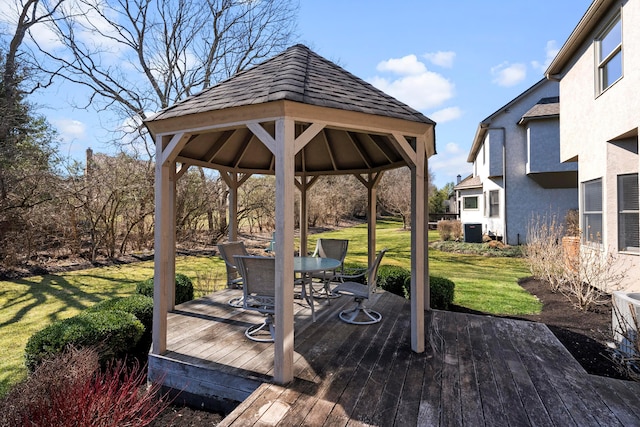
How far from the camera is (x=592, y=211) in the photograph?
7.82m

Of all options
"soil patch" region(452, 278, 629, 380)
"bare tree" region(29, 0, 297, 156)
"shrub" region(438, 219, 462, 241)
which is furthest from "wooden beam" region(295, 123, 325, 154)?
"shrub" region(438, 219, 462, 241)

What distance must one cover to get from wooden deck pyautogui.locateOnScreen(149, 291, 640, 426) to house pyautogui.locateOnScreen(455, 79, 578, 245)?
11.4 m

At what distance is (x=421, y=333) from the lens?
3.80 meters

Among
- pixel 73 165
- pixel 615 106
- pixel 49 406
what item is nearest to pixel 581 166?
pixel 615 106

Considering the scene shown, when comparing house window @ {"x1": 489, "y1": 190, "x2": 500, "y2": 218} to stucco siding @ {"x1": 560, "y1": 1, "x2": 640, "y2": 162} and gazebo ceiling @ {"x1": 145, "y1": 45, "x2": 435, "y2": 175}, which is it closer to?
stucco siding @ {"x1": 560, "y1": 1, "x2": 640, "y2": 162}

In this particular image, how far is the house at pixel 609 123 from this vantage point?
20.2ft

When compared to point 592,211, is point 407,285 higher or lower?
lower

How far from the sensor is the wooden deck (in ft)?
8.60

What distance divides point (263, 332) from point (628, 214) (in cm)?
746

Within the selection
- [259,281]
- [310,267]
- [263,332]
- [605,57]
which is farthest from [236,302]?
[605,57]

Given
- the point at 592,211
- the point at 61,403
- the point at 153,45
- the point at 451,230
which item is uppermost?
the point at 153,45

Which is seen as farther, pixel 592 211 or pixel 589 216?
pixel 589 216

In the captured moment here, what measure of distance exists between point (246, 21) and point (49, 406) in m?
18.1

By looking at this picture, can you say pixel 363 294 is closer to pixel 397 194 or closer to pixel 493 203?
pixel 493 203
